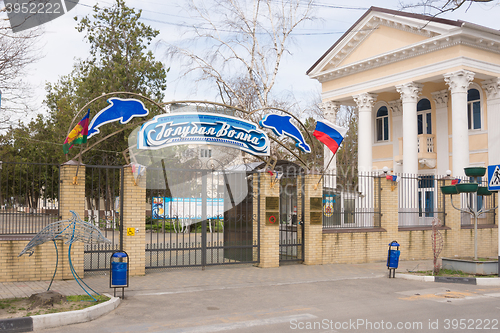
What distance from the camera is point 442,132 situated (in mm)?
28453

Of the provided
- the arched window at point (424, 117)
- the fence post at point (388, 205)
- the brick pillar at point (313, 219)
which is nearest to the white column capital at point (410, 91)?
the arched window at point (424, 117)

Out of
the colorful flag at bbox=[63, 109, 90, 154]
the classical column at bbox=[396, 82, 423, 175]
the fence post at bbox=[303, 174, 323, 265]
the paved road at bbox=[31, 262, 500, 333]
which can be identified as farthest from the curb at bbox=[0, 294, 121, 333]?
the classical column at bbox=[396, 82, 423, 175]

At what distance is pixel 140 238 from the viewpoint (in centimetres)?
1261

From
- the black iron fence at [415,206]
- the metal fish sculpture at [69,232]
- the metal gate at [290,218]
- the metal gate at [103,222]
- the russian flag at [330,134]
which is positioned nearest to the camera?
the metal fish sculpture at [69,232]

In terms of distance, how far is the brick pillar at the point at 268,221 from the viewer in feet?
47.9

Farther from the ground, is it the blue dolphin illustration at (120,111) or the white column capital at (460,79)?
the white column capital at (460,79)

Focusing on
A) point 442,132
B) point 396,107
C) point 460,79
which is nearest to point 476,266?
point 460,79

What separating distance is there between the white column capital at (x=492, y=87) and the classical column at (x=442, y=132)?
262cm

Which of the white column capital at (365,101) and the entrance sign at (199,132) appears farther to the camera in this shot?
the white column capital at (365,101)

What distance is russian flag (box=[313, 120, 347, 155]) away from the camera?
1491cm

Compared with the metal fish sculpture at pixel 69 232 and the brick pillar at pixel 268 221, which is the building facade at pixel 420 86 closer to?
the brick pillar at pixel 268 221

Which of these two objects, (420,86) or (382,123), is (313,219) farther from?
(382,123)

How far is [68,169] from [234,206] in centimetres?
525

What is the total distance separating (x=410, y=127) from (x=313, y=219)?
1330 centimetres
